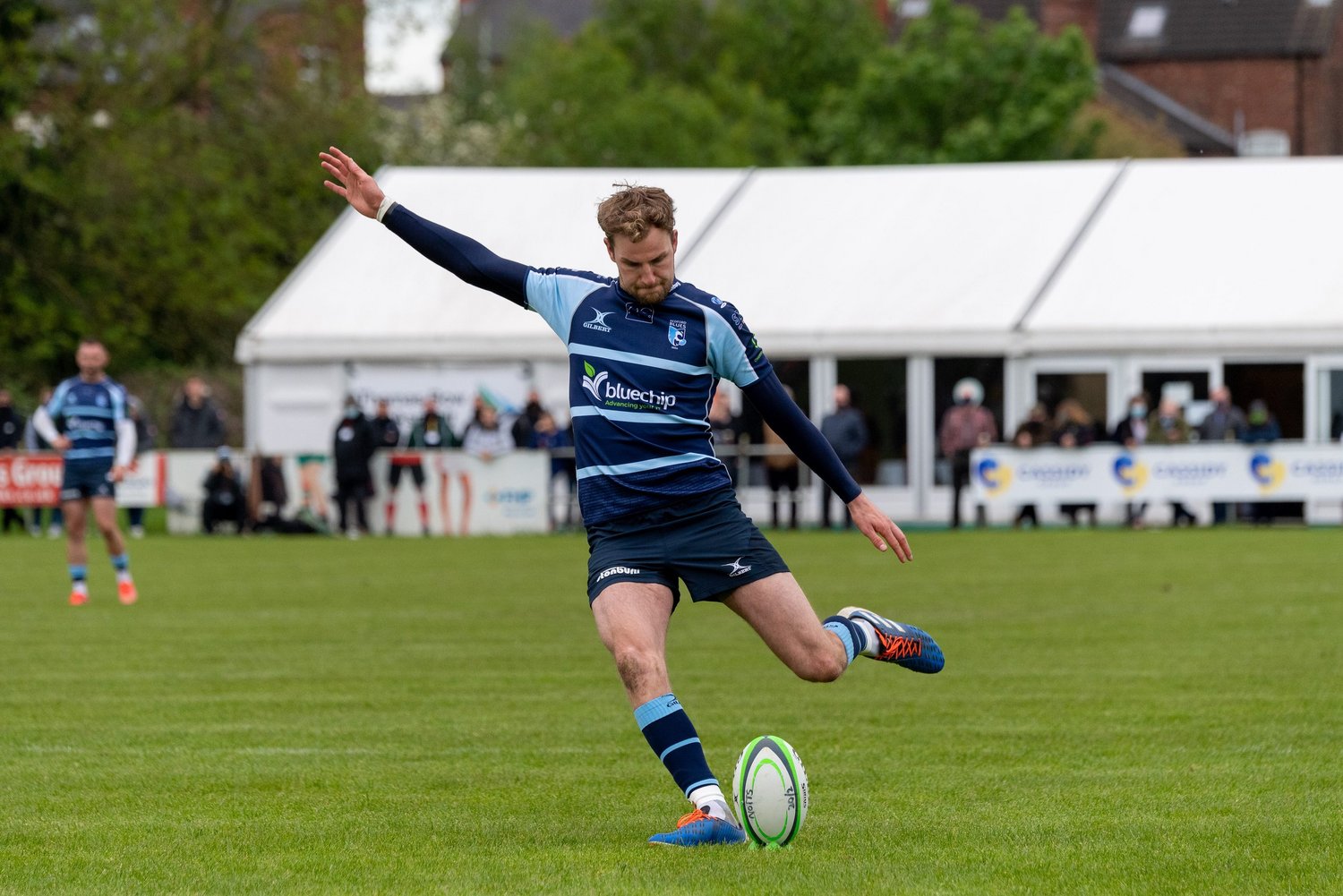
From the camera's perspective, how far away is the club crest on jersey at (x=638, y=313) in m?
6.93

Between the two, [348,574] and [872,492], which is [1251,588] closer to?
[348,574]

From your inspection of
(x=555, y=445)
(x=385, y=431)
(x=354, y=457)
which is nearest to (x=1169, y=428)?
(x=555, y=445)

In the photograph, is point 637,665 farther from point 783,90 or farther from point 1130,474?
point 783,90

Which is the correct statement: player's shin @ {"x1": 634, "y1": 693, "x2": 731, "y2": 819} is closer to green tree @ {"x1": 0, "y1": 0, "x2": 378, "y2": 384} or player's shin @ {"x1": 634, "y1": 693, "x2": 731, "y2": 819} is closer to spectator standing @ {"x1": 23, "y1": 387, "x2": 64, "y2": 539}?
spectator standing @ {"x1": 23, "y1": 387, "x2": 64, "y2": 539}

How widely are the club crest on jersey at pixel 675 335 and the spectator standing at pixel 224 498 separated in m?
25.0

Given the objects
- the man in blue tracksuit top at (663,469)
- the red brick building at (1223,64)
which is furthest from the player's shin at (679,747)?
the red brick building at (1223,64)

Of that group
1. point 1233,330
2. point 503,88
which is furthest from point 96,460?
point 503,88

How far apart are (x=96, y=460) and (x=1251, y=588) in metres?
9.68

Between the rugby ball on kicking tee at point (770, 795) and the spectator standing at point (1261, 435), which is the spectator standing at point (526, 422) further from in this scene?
the rugby ball on kicking tee at point (770, 795)

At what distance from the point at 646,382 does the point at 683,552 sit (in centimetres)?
55

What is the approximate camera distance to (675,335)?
6902mm

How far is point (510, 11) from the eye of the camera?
335ft

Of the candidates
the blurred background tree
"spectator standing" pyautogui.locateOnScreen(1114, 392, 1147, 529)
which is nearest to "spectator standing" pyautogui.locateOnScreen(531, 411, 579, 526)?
"spectator standing" pyautogui.locateOnScreen(1114, 392, 1147, 529)

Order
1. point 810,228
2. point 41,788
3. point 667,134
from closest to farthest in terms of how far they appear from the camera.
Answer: point 41,788 → point 810,228 → point 667,134
